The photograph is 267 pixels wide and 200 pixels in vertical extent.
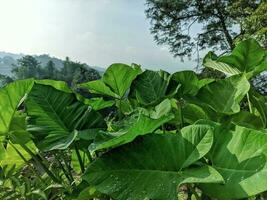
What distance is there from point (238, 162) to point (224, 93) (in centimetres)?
20

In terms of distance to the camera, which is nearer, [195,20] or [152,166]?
[152,166]

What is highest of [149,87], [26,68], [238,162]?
[26,68]

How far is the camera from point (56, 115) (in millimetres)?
767

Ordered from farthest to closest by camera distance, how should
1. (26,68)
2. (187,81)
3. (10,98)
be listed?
(26,68) → (187,81) → (10,98)

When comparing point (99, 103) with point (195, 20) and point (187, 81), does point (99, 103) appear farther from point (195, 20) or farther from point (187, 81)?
point (195, 20)

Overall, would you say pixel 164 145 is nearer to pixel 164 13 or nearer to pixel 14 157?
pixel 14 157

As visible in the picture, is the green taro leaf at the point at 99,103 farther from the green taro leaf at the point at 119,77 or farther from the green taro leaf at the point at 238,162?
the green taro leaf at the point at 238,162

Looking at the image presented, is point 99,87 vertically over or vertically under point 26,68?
under

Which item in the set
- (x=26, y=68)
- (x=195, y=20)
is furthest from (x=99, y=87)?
(x=26, y=68)

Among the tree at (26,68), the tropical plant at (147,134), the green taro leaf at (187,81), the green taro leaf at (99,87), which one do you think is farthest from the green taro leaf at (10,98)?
the tree at (26,68)

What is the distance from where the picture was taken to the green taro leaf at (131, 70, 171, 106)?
2.69ft

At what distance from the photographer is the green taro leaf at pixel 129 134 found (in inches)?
23.4

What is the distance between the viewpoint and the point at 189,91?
2.76 feet

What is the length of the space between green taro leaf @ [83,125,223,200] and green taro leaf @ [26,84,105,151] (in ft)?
0.37
